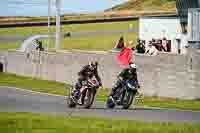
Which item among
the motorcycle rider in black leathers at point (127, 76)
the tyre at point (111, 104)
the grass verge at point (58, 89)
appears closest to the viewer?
the motorcycle rider in black leathers at point (127, 76)

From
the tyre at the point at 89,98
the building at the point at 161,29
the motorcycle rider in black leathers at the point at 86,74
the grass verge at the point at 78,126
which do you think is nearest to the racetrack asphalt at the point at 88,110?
the tyre at the point at 89,98

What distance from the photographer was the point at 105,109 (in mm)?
23062

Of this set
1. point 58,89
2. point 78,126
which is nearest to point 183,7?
point 58,89

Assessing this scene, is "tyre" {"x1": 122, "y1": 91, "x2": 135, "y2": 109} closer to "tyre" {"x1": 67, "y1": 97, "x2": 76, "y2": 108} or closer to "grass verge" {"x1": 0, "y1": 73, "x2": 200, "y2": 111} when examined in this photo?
"tyre" {"x1": 67, "y1": 97, "x2": 76, "y2": 108}

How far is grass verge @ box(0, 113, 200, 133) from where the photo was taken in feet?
47.2

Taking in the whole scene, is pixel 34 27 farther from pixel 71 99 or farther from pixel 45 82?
pixel 71 99

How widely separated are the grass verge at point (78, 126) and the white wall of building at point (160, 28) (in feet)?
101

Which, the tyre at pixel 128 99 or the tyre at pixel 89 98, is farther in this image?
the tyre at pixel 89 98

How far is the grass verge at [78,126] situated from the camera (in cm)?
1440

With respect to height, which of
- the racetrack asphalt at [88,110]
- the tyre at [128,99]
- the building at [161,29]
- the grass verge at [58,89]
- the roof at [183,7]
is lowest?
the grass verge at [58,89]

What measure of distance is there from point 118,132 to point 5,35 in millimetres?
59453

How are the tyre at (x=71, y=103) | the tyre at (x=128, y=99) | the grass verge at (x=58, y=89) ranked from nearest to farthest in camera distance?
1. the tyre at (x=128, y=99)
2. the tyre at (x=71, y=103)
3. the grass verge at (x=58, y=89)

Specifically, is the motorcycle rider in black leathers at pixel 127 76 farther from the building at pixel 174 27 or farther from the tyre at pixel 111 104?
the building at pixel 174 27

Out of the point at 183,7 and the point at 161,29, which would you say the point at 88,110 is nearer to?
the point at 183,7
